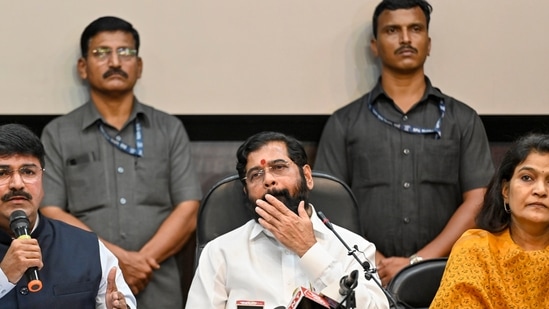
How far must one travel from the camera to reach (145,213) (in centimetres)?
477

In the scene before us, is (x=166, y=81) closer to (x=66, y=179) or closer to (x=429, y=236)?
(x=66, y=179)

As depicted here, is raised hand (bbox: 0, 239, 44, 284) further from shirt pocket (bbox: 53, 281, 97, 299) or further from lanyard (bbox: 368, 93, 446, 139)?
lanyard (bbox: 368, 93, 446, 139)

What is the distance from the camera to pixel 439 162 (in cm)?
482

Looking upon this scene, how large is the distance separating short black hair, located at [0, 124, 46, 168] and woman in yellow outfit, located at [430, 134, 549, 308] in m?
1.45

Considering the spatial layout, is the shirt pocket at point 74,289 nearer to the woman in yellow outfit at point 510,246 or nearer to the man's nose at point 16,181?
the man's nose at point 16,181

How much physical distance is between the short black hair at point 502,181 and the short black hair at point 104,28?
75.9 inches

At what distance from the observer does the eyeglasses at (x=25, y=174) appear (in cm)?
351

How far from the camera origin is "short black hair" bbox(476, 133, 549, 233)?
3756 millimetres

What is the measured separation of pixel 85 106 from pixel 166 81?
49 cm

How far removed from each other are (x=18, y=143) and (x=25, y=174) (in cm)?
11

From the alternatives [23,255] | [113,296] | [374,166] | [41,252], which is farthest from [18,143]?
[374,166]

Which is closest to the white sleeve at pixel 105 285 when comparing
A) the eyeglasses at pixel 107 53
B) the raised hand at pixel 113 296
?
the raised hand at pixel 113 296

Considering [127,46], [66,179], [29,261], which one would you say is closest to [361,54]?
[127,46]

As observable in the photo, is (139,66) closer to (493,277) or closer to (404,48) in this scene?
(404,48)
